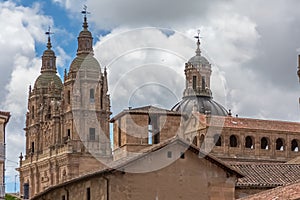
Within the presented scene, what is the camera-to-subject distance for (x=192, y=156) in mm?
48875

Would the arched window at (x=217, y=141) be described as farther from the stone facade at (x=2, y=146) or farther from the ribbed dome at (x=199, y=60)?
the ribbed dome at (x=199, y=60)

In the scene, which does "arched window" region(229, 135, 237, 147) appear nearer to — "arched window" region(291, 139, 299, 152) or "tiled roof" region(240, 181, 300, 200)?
"arched window" region(291, 139, 299, 152)

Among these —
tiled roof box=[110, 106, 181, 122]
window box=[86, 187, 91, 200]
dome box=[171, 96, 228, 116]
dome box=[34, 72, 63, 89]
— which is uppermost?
dome box=[34, 72, 63, 89]

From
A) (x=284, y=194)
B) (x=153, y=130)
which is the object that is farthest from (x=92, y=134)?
(x=284, y=194)

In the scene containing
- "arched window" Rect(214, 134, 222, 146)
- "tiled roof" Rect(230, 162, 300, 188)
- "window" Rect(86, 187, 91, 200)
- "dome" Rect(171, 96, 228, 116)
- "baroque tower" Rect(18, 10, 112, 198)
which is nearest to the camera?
"window" Rect(86, 187, 91, 200)

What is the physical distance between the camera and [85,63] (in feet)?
409

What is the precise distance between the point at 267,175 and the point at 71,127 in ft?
246

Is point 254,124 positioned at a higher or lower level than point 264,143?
higher

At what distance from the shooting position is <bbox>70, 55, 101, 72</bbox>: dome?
126m

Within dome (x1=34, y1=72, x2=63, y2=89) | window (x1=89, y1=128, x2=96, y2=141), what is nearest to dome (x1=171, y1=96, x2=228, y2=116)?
window (x1=89, y1=128, x2=96, y2=141)

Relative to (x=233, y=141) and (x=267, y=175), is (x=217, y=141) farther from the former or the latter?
(x=267, y=175)

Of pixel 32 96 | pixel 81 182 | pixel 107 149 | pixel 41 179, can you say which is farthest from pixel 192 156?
pixel 32 96

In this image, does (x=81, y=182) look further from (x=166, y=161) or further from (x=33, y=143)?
(x=33, y=143)

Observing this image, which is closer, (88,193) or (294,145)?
(88,193)
